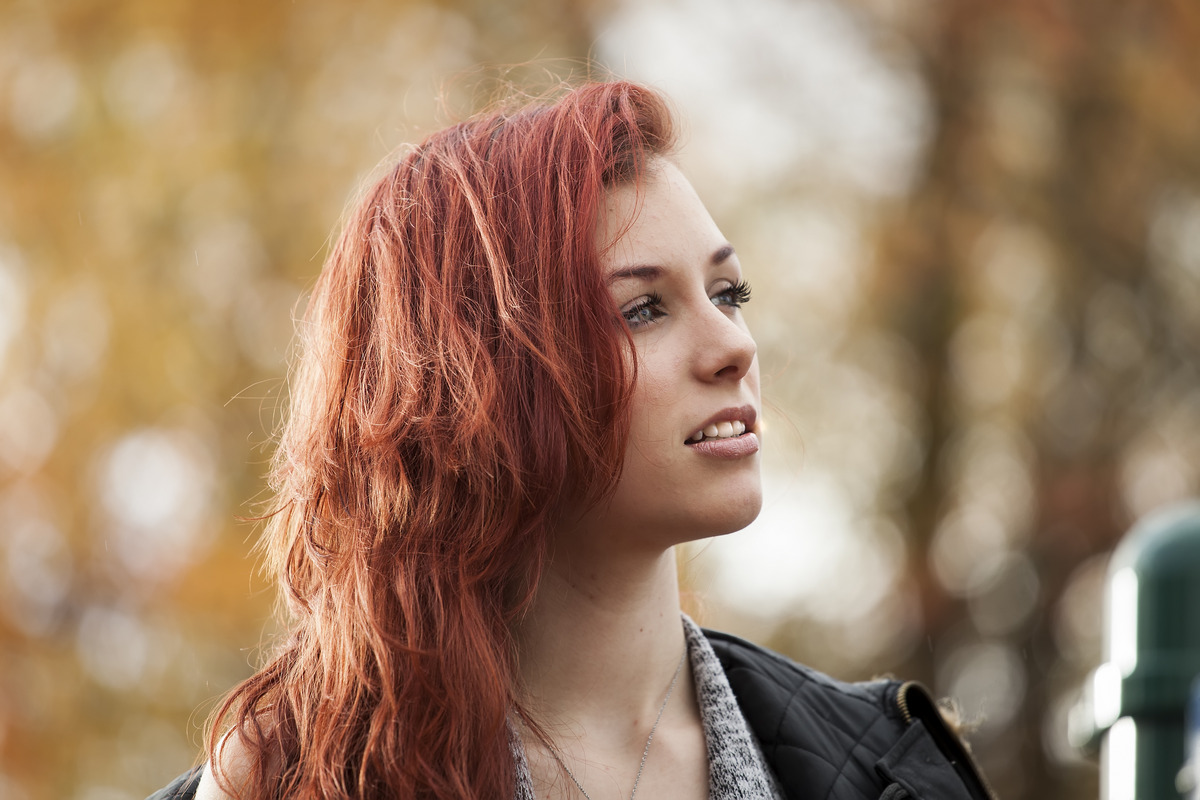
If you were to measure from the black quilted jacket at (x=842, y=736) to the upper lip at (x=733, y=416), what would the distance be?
57 centimetres

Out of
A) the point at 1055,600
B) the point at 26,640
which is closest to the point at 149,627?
the point at 26,640

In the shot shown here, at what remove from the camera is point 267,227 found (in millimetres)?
5195

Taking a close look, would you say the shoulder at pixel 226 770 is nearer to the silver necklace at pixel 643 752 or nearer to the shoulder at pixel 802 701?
the silver necklace at pixel 643 752

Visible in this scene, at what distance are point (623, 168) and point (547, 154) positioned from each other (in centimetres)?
13

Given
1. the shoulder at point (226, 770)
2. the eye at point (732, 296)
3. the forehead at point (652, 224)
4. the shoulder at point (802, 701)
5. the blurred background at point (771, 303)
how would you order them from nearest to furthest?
the shoulder at point (226, 770)
the forehead at point (652, 224)
the eye at point (732, 296)
the shoulder at point (802, 701)
the blurred background at point (771, 303)

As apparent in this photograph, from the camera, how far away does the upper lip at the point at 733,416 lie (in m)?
1.78

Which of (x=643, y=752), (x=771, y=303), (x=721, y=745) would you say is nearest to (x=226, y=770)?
(x=643, y=752)

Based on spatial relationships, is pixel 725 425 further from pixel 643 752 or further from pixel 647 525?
pixel 643 752

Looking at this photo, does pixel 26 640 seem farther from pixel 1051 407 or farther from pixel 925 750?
pixel 1051 407

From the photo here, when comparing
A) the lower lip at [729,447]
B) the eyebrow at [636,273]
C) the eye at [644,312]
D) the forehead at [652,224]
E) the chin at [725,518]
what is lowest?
the chin at [725,518]

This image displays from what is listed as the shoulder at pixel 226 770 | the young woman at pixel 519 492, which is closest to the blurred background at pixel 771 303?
the young woman at pixel 519 492

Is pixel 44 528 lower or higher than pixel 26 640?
higher

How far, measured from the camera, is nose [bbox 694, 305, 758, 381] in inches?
70.1

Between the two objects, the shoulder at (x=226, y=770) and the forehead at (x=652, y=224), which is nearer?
the shoulder at (x=226, y=770)
